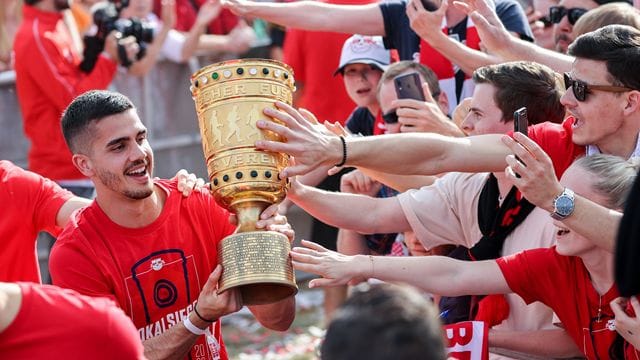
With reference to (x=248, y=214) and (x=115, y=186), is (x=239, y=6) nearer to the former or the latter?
(x=115, y=186)

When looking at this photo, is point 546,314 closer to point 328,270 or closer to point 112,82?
point 328,270

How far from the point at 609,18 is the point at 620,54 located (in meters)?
1.19

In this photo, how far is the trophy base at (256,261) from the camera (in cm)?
462

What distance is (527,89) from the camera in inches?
214

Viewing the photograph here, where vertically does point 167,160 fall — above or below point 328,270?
above

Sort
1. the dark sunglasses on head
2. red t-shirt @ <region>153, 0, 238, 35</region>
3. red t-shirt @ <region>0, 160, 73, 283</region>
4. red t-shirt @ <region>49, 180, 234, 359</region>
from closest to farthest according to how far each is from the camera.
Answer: red t-shirt @ <region>49, 180, 234, 359</region>
red t-shirt @ <region>0, 160, 73, 283</region>
the dark sunglasses on head
red t-shirt @ <region>153, 0, 238, 35</region>

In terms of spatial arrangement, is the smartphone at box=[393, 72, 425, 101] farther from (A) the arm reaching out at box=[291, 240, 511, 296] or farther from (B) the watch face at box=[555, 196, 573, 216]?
(B) the watch face at box=[555, 196, 573, 216]

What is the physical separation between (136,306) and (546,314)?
1754 mm

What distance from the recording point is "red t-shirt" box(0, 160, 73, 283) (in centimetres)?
589

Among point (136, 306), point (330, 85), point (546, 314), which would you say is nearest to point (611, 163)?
point (546, 314)

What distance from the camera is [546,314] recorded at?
5164 mm

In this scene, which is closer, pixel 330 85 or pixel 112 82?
pixel 330 85

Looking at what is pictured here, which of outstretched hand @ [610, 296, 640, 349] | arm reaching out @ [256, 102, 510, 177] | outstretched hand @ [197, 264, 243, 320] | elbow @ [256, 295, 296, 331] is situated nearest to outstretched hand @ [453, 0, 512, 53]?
arm reaching out @ [256, 102, 510, 177]

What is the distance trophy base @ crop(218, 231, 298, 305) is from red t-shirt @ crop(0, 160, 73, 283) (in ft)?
4.80
